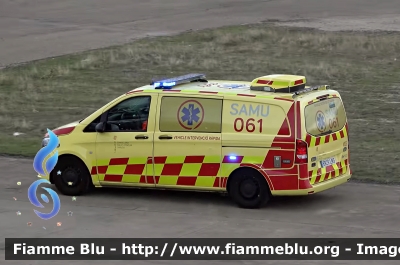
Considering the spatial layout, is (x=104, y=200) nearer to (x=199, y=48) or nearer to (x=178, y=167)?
(x=178, y=167)

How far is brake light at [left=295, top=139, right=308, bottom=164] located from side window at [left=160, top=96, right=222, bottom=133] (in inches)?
44.2

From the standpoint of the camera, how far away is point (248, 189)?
1204cm

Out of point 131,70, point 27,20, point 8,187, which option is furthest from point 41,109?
point 27,20

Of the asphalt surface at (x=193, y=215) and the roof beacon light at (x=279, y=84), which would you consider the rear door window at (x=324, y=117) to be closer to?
the roof beacon light at (x=279, y=84)

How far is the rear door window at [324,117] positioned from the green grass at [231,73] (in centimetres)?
168

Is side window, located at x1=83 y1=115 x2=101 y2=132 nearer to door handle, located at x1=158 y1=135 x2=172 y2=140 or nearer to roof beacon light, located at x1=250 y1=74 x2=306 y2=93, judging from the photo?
door handle, located at x1=158 y1=135 x2=172 y2=140

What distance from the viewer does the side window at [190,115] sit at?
12133 mm

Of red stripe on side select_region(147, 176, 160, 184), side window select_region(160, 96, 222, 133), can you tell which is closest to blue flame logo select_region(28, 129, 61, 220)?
red stripe on side select_region(147, 176, 160, 184)

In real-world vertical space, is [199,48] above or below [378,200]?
above

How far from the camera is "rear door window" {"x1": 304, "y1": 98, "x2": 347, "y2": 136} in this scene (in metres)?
11.9

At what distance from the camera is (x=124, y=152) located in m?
12.6

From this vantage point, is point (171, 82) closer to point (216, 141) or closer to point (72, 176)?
point (216, 141)

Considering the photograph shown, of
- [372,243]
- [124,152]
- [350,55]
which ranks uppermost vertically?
[350,55]

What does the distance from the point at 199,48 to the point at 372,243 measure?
17.8 meters
